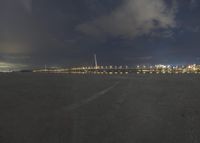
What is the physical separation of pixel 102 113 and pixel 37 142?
505 centimetres

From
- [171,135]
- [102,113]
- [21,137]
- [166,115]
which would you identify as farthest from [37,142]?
[166,115]

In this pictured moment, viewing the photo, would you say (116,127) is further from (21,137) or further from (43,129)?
(21,137)

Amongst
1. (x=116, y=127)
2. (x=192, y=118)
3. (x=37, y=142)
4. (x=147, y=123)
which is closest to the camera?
(x=37, y=142)

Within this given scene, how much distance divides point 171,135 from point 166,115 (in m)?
3.51

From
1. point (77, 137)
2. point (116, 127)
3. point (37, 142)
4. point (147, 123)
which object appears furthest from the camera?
point (147, 123)

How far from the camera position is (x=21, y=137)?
25.5 ft

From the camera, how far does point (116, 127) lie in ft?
30.5

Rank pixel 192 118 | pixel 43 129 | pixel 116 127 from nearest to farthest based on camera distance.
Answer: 1. pixel 43 129
2. pixel 116 127
3. pixel 192 118

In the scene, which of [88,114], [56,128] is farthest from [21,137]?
[88,114]

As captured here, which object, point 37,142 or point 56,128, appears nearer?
point 37,142

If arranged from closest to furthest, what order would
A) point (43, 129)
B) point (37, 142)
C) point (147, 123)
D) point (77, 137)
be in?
point (37, 142) < point (77, 137) < point (43, 129) < point (147, 123)

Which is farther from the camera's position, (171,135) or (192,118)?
(192,118)

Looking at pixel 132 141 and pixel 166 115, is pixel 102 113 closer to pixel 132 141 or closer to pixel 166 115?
pixel 166 115

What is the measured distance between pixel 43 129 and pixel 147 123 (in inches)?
153
